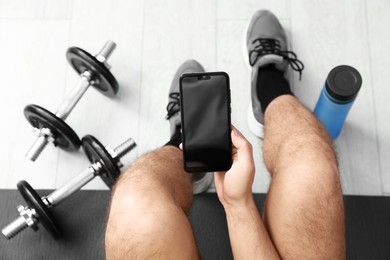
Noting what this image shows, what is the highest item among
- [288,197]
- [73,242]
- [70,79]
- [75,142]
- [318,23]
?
[318,23]

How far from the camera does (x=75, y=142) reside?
96cm

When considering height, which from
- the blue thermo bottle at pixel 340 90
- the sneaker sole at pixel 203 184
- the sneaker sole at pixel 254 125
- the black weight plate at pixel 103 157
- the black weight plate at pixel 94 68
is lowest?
the sneaker sole at pixel 203 184

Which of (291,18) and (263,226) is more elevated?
(291,18)

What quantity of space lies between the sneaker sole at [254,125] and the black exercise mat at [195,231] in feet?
0.49

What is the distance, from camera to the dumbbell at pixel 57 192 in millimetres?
886

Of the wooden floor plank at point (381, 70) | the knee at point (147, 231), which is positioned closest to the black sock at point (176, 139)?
the knee at point (147, 231)

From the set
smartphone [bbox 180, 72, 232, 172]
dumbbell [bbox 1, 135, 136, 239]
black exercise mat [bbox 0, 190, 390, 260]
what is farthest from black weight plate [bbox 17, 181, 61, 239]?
smartphone [bbox 180, 72, 232, 172]

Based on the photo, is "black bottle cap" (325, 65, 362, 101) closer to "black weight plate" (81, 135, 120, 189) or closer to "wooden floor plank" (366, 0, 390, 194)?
"wooden floor plank" (366, 0, 390, 194)

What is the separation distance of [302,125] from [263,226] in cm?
22

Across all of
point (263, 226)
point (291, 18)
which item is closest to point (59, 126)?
point (263, 226)

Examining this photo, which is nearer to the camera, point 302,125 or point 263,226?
point 263,226

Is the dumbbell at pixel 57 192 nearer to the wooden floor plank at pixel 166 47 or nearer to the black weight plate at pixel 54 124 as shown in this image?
the black weight plate at pixel 54 124

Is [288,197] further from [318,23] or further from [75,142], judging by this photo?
[318,23]

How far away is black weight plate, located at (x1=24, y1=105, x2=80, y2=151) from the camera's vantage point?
899 millimetres
